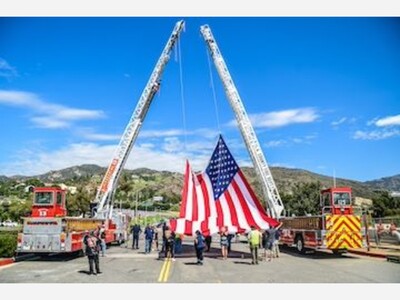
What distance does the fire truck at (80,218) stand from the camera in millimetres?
21625

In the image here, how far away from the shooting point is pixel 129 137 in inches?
1444

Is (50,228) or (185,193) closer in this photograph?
(50,228)

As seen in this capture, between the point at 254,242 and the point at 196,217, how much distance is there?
3.41m

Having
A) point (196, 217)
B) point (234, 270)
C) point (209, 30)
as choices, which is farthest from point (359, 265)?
point (209, 30)

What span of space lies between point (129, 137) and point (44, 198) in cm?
1267

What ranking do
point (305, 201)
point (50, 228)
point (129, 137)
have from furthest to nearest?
point (305, 201) < point (129, 137) < point (50, 228)

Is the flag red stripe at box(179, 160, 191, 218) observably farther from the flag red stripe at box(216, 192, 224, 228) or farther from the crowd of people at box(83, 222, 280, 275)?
the flag red stripe at box(216, 192, 224, 228)

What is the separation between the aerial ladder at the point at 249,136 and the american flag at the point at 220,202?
531 inches

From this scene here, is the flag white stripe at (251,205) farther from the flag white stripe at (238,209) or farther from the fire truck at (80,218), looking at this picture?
the fire truck at (80,218)

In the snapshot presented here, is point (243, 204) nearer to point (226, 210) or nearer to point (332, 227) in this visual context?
point (226, 210)

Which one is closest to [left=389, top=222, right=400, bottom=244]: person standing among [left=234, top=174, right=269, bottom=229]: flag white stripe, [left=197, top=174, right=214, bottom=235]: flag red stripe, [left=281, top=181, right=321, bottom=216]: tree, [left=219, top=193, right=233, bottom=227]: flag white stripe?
[left=234, top=174, right=269, bottom=229]: flag white stripe

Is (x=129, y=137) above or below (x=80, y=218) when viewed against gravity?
above

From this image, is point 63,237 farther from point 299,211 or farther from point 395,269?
point 299,211

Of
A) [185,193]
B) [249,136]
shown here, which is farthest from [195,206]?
[249,136]
